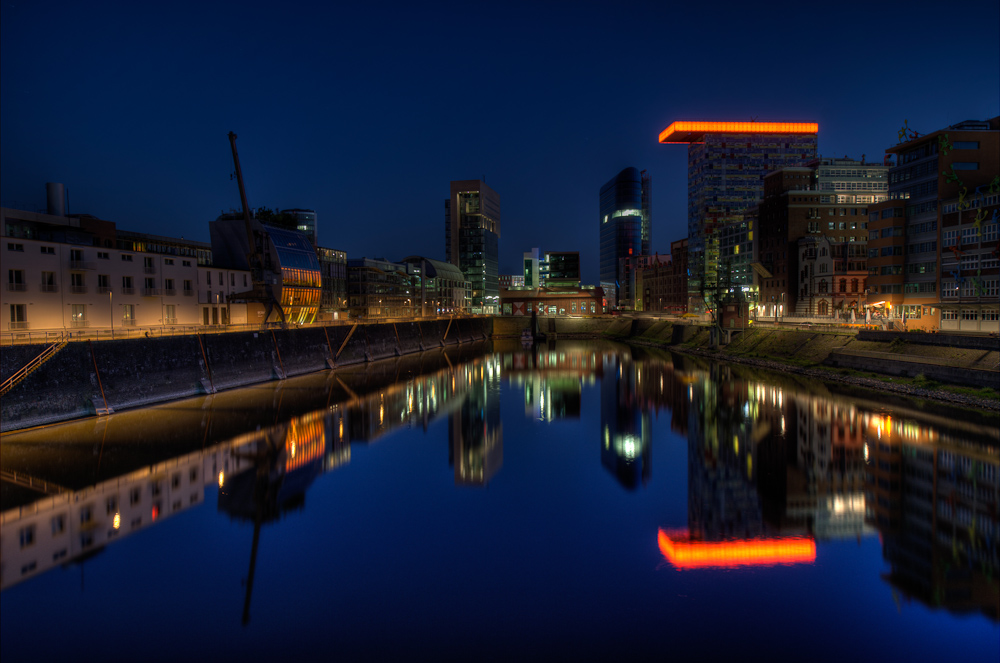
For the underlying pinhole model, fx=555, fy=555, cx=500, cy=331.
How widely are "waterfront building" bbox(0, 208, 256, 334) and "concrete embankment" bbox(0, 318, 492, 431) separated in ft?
9.22

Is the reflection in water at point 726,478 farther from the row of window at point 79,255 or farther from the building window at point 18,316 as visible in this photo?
the row of window at point 79,255

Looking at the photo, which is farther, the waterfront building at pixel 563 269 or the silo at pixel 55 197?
the waterfront building at pixel 563 269

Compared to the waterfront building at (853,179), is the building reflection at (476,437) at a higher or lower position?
lower

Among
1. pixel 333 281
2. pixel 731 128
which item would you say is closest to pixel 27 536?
pixel 333 281

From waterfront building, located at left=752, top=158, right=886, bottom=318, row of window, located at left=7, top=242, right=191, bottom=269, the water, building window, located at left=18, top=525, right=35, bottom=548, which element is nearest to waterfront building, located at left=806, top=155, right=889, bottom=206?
waterfront building, located at left=752, top=158, right=886, bottom=318

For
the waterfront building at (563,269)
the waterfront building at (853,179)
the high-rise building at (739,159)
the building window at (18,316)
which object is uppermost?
the high-rise building at (739,159)

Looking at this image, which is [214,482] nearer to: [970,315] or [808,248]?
[970,315]

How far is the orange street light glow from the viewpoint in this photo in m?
16.0

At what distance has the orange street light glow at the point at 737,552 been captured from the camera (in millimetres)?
15969

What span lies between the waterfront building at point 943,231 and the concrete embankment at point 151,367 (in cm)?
5667

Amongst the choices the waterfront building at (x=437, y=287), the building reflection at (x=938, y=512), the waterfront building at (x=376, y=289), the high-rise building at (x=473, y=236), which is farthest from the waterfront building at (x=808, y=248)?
the high-rise building at (x=473, y=236)

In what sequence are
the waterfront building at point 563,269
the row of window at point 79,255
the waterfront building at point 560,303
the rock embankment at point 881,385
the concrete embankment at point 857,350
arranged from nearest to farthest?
the rock embankment at point 881,385 < the row of window at point 79,255 < the concrete embankment at point 857,350 < the waterfront building at point 560,303 < the waterfront building at point 563,269

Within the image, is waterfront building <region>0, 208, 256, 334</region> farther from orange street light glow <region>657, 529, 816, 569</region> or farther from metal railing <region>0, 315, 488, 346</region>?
orange street light glow <region>657, 529, 816, 569</region>

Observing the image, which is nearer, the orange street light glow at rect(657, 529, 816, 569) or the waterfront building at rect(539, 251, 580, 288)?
the orange street light glow at rect(657, 529, 816, 569)
